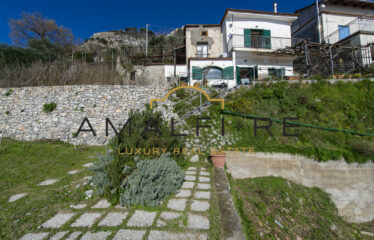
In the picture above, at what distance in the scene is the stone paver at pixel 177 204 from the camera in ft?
8.93

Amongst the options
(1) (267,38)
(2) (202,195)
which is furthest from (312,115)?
(1) (267,38)

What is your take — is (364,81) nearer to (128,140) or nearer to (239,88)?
(239,88)

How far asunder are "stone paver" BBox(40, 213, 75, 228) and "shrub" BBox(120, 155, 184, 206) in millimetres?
763

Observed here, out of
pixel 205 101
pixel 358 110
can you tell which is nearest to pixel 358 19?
pixel 358 110

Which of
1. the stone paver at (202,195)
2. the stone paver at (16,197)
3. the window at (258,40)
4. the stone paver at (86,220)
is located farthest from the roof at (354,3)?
the stone paver at (16,197)

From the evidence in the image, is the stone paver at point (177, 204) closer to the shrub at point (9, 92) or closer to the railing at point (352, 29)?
the shrub at point (9, 92)

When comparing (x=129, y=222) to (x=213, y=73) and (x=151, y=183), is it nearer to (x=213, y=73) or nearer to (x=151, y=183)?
(x=151, y=183)

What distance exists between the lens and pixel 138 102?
30.5 feet

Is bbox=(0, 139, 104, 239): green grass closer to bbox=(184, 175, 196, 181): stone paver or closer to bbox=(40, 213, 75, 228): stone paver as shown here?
bbox=(40, 213, 75, 228): stone paver

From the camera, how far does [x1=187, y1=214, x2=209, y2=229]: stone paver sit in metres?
2.26

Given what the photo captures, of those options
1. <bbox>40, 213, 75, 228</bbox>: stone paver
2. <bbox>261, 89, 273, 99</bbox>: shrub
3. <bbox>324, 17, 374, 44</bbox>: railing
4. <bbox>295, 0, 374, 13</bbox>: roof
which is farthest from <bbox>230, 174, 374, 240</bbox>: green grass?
<bbox>295, 0, 374, 13</bbox>: roof

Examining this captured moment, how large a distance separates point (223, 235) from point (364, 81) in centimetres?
1153

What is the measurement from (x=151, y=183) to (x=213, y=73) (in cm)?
1026

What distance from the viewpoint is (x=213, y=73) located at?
38.8 feet
